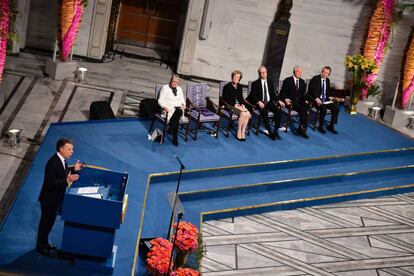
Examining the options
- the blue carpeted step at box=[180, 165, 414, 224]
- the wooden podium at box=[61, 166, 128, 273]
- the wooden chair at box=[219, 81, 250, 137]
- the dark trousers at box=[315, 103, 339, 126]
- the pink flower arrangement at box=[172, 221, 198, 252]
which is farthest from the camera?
the dark trousers at box=[315, 103, 339, 126]

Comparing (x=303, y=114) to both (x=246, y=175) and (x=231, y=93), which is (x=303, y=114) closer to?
(x=231, y=93)

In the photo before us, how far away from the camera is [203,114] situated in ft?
34.0

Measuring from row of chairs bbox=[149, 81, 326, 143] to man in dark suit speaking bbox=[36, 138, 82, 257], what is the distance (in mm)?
3392

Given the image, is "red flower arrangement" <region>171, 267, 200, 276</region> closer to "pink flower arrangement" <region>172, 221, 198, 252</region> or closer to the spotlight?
"pink flower arrangement" <region>172, 221, 198, 252</region>

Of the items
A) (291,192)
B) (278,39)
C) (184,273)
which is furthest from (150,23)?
(184,273)

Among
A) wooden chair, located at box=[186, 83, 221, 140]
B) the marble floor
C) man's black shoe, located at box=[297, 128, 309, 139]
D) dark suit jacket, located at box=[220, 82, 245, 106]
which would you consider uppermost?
dark suit jacket, located at box=[220, 82, 245, 106]

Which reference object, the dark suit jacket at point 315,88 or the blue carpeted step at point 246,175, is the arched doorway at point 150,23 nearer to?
the dark suit jacket at point 315,88

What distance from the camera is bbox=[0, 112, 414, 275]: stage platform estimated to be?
7.77 meters

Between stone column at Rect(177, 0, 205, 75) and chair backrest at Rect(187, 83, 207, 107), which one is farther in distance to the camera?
stone column at Rect(177, 0, 205, 75)

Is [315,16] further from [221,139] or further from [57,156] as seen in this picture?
[57,156]

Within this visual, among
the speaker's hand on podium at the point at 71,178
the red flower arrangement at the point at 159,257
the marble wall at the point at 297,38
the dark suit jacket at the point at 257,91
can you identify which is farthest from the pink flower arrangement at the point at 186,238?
the marble wall at the point at 297,38

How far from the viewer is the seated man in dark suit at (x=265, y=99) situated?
1073cm

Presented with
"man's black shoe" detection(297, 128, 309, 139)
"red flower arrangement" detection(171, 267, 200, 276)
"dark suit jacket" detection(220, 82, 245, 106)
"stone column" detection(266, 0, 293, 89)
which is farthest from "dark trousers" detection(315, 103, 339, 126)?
"red flower arrangement" detection(171, 267, 200, 276)

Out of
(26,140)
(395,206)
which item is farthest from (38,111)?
(395,206)
